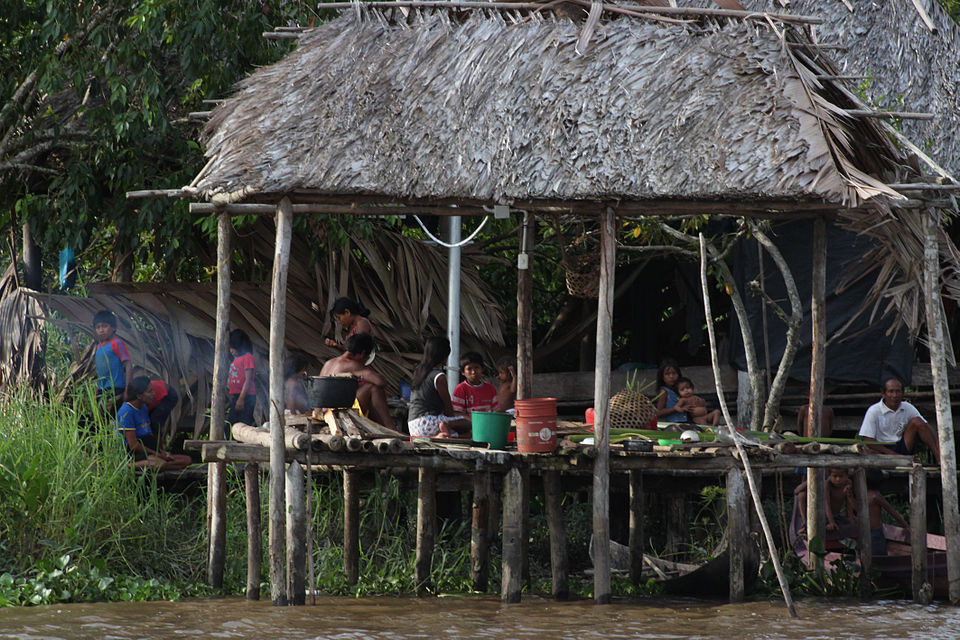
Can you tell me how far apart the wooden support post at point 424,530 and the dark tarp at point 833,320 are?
160 inches

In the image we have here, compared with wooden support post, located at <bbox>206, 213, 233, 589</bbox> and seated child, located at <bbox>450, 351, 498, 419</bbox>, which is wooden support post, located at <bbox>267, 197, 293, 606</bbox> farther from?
seated child, located at <bbox>450, 351, 498, 419</bbox>

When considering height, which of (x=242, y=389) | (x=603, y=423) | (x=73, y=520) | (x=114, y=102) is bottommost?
(x=73, y=520)

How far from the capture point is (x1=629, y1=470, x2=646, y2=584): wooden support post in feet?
29.6

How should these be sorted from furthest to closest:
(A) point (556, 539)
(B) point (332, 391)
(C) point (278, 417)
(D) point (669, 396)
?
(D) point (669, 396) < (A) point (556, 539) < (B) point (332, 391) < (C) point (278, 417)

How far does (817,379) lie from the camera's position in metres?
9.00

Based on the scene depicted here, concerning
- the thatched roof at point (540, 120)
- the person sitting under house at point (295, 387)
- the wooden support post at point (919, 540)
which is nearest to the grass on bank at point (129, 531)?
the wooden support post at point (919, 540)

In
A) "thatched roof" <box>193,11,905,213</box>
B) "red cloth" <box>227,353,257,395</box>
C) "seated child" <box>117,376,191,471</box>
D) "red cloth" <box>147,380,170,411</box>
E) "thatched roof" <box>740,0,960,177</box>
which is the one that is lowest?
"seated child" <box>117,376,191,471</box>

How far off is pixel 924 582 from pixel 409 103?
5.06 meters

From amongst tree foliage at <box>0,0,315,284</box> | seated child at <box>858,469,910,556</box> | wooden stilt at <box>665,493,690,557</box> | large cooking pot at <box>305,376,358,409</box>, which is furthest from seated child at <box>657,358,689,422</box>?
tree foliage at <box>0,0,315,284</box>

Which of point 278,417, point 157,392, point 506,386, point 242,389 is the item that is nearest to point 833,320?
point 506,386

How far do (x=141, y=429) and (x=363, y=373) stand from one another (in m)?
2.10

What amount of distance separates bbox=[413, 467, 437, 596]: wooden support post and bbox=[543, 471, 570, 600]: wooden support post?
2.73 ft

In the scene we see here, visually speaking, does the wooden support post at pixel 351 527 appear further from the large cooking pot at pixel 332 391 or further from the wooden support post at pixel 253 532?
the large cooking pot at pixel 332 391

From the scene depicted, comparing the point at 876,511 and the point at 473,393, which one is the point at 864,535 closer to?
the point at 876,511
